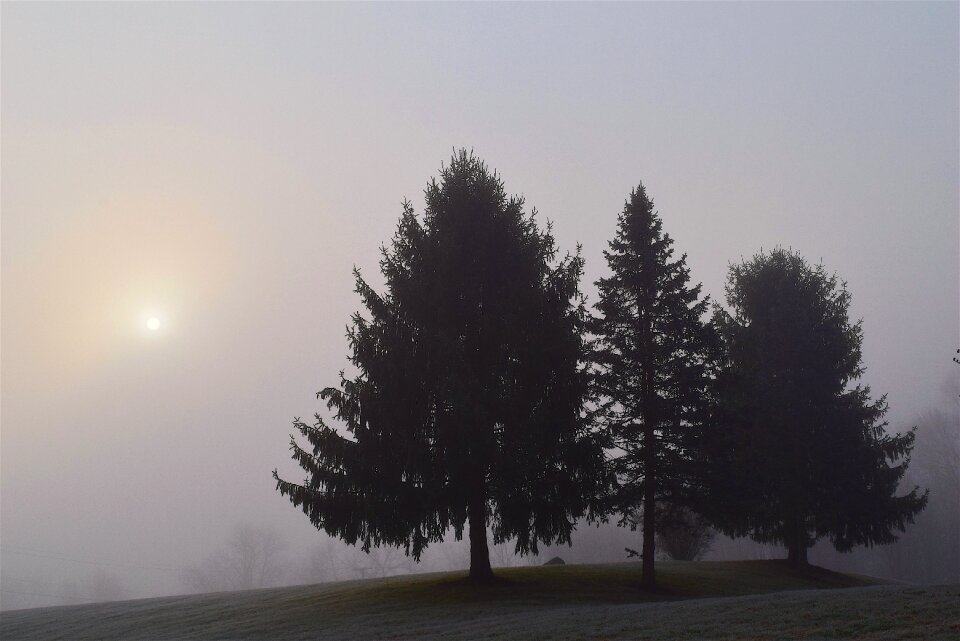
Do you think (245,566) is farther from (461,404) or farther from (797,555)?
(461,404)

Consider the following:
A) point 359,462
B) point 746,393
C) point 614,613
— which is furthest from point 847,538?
point 359,462

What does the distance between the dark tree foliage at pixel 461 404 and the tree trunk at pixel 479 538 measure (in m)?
0.05

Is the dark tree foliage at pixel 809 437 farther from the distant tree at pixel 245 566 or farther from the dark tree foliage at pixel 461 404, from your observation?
the distant tree at pixel 245 566

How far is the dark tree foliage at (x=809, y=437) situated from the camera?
3297 centimetres

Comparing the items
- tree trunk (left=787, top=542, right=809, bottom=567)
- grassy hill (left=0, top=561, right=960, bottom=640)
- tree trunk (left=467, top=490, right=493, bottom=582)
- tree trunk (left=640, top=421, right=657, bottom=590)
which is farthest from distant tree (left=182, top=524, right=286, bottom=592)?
tree trunk (left=640, top=421, right=657, bottom=590)

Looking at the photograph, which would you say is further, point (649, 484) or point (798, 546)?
point (798, 546)

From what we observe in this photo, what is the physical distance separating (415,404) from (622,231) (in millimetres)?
11410

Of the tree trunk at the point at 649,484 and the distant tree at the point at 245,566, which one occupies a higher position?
the tree trunk at the point at 649,484

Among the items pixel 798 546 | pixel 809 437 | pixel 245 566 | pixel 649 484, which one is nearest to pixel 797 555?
pixel 798 546

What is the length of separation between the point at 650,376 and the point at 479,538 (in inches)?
348

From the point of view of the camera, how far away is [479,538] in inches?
893

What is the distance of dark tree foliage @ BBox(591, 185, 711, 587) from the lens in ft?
84.1

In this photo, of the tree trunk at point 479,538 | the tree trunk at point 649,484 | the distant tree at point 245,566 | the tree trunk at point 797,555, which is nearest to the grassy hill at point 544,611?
the tree trunk at point 479,538

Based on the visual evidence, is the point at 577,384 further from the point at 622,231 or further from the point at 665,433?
the point at 622,231
